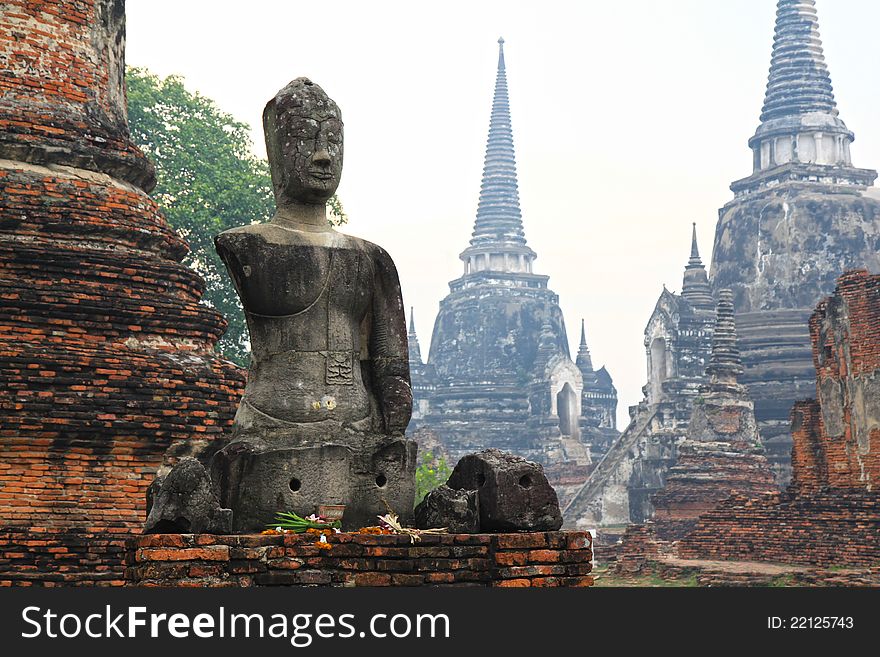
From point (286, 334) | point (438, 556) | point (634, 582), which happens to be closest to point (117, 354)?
point (286, 334)

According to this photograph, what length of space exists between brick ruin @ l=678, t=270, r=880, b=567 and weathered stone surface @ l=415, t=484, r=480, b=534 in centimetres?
1501

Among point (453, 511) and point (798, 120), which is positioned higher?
point (798, 120)

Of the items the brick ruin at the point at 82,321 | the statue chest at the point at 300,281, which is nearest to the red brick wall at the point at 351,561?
the statue chest at the point at 300,281

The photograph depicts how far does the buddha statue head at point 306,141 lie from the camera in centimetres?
666

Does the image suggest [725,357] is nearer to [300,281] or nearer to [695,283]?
[695,283]

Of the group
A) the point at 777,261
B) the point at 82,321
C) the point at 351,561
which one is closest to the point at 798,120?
the point at 777,261

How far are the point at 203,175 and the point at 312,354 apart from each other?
19248 millimetres

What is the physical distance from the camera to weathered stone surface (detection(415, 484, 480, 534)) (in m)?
6.21

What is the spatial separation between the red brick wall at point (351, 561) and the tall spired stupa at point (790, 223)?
34.0 meters

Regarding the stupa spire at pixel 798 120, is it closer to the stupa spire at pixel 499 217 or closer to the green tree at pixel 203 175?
the stupa spire at pixel 499 217

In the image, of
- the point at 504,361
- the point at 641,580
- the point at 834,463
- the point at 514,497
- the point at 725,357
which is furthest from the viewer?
the point at 504,361

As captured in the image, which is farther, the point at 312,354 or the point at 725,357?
the point at 725,357

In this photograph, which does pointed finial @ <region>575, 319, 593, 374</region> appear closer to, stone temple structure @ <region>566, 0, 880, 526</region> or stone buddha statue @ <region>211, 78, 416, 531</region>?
stone temple structure @ <region>566, 0, 880, 526</region>

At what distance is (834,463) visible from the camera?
2170 centimetres
